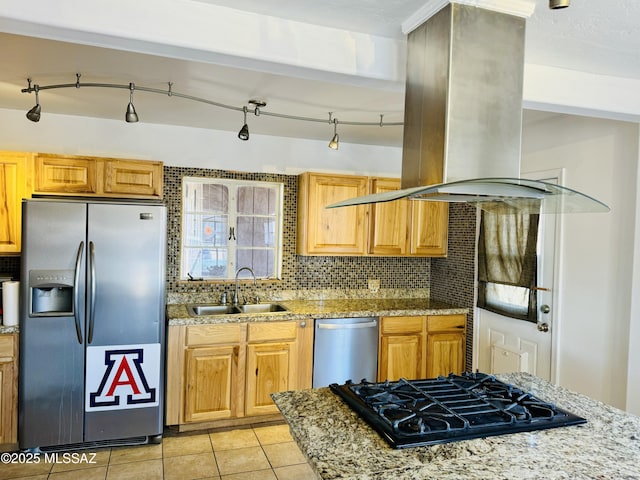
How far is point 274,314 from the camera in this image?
359cm

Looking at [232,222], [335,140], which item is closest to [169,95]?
[335,140]

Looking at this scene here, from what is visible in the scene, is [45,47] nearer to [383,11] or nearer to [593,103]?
[383,11]

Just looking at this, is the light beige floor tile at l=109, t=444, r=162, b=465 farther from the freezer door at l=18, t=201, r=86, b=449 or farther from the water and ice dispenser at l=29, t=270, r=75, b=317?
the water and ice dispenser at l=29, t=270, r=75, b=317

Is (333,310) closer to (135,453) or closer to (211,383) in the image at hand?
(211,383)

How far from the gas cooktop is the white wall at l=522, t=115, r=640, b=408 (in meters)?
1.36

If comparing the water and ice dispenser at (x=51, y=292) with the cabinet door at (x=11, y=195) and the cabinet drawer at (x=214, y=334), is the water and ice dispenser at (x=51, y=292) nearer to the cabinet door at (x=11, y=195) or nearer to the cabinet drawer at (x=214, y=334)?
the cabinet door at (x=11, y=195)

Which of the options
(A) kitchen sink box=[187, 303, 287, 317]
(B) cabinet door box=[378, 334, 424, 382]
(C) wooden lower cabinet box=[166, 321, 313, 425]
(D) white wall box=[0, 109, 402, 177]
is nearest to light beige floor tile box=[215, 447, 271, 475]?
(C) wooden lower cabinet box=[166, 321, 313, 425]

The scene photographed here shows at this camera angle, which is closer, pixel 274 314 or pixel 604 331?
pixel 604 331

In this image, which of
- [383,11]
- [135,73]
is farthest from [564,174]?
[135,73]

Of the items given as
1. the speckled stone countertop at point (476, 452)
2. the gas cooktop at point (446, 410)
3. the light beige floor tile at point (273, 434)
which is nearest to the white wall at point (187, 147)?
the light beige floor tile at point (273, 434)

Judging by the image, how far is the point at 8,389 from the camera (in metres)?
3.08

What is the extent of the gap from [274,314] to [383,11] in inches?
93.4

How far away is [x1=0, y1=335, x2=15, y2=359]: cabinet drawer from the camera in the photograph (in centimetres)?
306

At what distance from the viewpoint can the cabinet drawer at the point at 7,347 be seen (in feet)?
10.0
